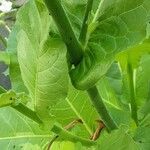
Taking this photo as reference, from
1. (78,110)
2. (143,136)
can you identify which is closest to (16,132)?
(78,110)

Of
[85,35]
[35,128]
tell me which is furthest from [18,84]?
[85,35]

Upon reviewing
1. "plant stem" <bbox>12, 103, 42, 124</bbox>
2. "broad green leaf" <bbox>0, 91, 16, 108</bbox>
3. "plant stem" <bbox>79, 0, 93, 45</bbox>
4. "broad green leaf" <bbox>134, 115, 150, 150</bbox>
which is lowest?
"broad green leaf" <bbox>134, 115, 150, 150</bbox>

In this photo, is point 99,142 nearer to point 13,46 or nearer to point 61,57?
point 61,57

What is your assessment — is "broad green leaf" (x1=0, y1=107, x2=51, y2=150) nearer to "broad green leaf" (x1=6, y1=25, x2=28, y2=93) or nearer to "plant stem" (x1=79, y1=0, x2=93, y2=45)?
"broad green leaf" (x1=6, y1=25, x2=28, y2=93)

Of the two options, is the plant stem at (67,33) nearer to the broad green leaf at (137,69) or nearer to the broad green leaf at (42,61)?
the broad green leaf at (42,61)

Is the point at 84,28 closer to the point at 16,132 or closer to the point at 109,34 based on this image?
the point at 109,34

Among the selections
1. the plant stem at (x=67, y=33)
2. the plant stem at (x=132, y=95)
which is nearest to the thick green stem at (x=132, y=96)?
the plant stem at (x=132, y=95)

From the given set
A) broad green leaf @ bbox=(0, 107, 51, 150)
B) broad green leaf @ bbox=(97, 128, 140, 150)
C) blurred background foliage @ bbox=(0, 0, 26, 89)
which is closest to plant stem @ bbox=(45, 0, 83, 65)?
broad green leaf @ bbox=(97, 128, 140, 150)
